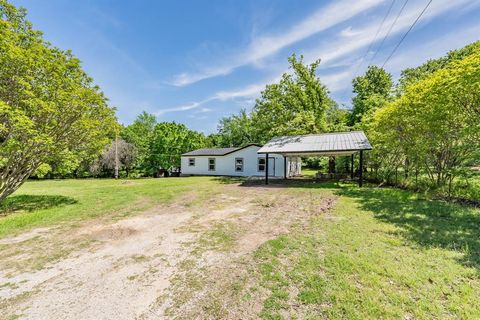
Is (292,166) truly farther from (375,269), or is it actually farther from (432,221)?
(375,269)

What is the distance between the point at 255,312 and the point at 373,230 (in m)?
4.08

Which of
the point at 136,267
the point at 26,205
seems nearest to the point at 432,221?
the point at 136,267

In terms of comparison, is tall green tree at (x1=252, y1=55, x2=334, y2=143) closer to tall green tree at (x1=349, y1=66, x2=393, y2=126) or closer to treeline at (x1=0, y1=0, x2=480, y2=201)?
treeline at (x1=0, y1=0, x2=480, y2=201)

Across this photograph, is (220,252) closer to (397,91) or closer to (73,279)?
(73,279)

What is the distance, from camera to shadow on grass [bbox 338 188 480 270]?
4426mm

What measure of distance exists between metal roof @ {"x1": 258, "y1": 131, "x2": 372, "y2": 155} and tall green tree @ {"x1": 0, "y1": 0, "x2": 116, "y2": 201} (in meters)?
10.3

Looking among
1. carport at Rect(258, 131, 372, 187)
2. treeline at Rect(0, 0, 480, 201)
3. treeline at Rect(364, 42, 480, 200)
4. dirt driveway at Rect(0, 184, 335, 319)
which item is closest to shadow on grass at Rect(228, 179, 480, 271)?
treeline at Rect(364, 42, 480, 200)

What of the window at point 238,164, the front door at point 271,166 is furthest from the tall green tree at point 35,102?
the window at point 238,164

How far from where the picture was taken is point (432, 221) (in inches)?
237

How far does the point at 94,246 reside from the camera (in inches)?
189

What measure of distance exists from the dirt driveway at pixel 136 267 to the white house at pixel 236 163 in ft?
49.1

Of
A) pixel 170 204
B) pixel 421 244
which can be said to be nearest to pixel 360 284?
pixel 421 244

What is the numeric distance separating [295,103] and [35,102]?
17.2 metres

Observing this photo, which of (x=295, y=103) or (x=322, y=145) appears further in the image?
(x=295, y=103)
